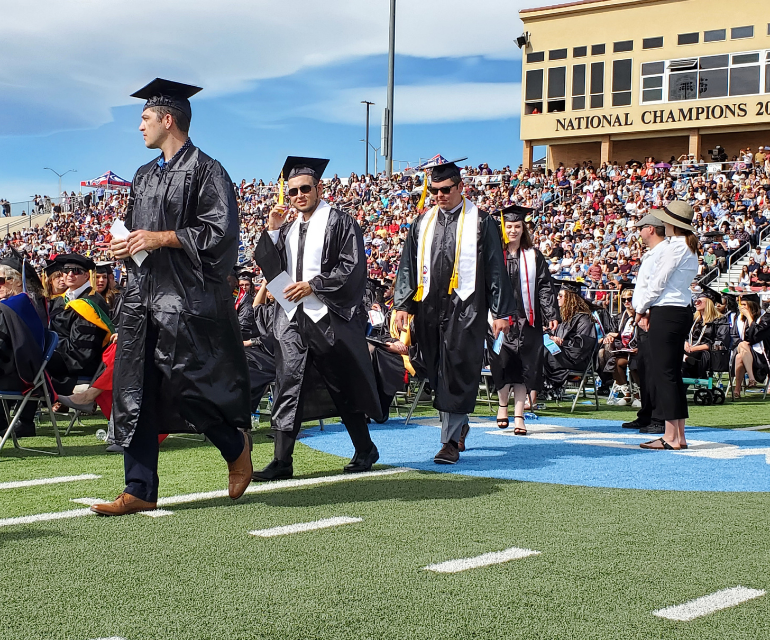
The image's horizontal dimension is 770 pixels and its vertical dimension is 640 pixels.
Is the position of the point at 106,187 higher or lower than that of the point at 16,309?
higher

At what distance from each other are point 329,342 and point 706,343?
8.34 metres

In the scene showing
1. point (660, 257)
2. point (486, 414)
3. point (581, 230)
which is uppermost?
point (581, 230)

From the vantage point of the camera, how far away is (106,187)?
1804 inches

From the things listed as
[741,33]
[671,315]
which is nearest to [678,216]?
[671,315]

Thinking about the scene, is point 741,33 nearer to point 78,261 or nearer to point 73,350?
point 78,261

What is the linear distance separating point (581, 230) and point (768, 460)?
23367 millimetres

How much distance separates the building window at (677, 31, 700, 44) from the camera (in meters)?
38.8

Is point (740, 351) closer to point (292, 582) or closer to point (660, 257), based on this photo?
point (660, 257)

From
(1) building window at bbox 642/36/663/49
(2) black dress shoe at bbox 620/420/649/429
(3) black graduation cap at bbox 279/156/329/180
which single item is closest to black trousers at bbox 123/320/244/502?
(3) black graduation cap at bbox 279/156/329/180

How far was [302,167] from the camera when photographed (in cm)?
609

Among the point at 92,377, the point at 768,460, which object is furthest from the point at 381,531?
the point at 92,377

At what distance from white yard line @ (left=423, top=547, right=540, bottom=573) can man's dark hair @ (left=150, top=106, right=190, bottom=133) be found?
2.58 metres

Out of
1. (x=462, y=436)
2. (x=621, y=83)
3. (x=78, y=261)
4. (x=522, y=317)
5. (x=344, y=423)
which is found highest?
(x=621, y=83)

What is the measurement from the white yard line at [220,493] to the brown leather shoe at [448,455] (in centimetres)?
34
